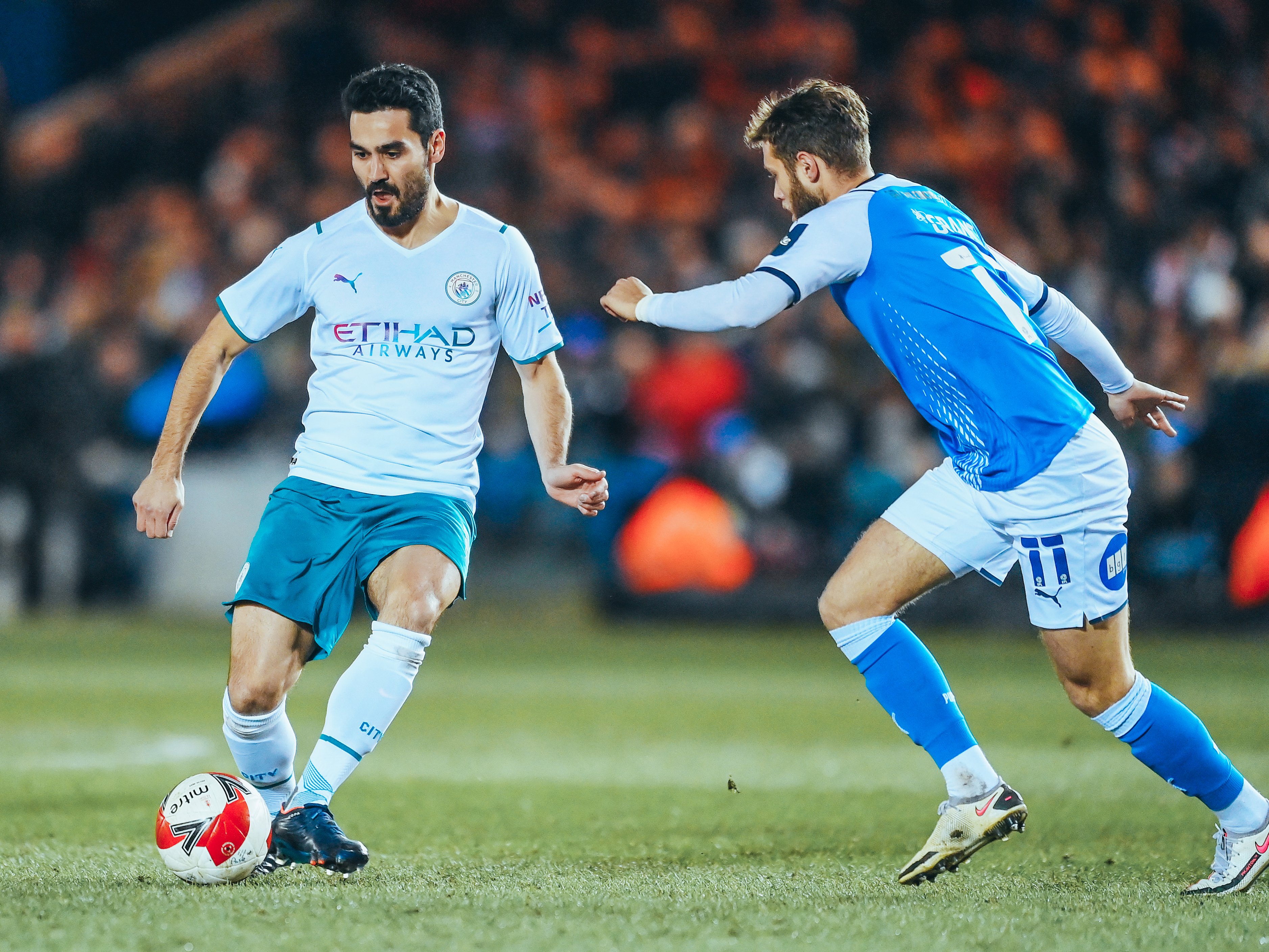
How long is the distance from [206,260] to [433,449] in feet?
37.3

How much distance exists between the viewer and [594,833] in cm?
532

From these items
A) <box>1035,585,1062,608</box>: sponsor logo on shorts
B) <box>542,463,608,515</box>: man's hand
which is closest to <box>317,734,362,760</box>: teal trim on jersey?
<box>542,463,608,515</box>: man's hand

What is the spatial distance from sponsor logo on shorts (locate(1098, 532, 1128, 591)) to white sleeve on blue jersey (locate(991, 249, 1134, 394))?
2.01ft

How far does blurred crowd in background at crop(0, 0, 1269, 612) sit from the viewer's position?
12406 millimetres

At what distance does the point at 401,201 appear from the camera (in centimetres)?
475

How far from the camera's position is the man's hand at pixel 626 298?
4574 millimetres

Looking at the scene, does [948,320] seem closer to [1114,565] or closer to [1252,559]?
[1114,565]

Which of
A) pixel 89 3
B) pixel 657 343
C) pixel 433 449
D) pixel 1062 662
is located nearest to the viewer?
pixel 1062 662

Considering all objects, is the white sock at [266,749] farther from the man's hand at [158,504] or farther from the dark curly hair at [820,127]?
the dark curly hair at [820,127]

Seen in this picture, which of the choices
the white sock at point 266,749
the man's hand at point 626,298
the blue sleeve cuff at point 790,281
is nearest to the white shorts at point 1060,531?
the blue sleeve cuff at point 790,281

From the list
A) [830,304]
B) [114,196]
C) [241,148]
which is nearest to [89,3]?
[114,196]

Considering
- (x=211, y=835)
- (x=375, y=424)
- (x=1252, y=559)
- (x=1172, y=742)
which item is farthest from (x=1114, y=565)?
(x=1252, y=559)

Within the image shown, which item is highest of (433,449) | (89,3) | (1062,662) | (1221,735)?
(89,3)

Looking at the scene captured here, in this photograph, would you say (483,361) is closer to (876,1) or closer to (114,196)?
(876,1)
